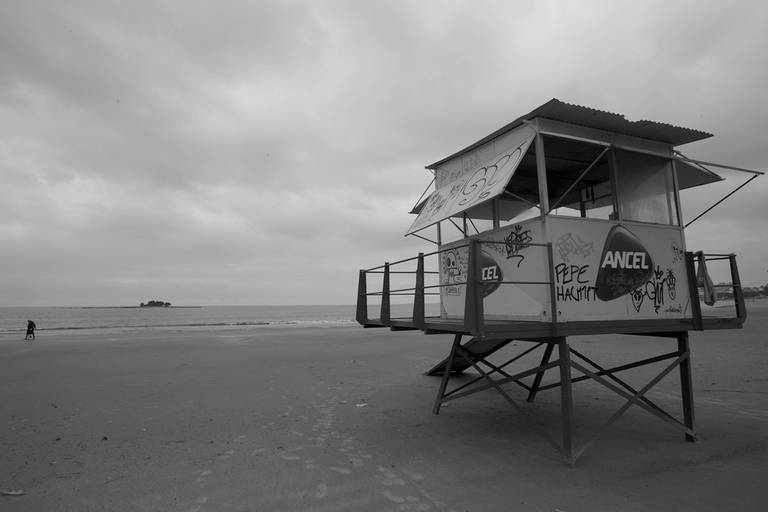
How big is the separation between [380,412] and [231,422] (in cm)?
287

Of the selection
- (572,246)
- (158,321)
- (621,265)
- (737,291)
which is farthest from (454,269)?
(158,321)

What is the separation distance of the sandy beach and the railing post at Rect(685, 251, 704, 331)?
6.27ft

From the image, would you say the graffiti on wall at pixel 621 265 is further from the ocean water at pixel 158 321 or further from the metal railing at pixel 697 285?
the ocean water at pixel 158 321

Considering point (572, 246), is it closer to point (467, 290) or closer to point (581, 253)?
point (581, 253)

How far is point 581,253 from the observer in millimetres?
6723

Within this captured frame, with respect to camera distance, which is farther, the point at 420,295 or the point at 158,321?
the point at 158,321

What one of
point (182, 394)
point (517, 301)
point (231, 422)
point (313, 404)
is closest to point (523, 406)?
point (517, 301)

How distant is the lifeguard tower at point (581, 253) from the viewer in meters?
6.40

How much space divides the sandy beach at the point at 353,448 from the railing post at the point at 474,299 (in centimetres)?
189

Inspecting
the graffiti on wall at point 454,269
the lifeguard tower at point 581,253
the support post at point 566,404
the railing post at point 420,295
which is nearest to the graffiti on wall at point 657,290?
the lifeguard tower at point 581,253

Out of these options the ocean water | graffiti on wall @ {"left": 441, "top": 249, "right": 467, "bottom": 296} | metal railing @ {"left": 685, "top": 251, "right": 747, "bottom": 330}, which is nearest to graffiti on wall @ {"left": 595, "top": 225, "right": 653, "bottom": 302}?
metal railing @ {"left": 685, "top": 251, "right": 747, "bottom": 330}

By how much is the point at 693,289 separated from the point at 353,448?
6.01 metres

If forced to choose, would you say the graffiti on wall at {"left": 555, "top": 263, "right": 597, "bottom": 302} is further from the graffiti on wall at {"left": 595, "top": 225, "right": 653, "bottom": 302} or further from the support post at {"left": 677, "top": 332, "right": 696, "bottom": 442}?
the support post at {"left": 677, "top": 332, "right": 696, "bottom": 442}

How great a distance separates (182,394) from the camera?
11.2m
